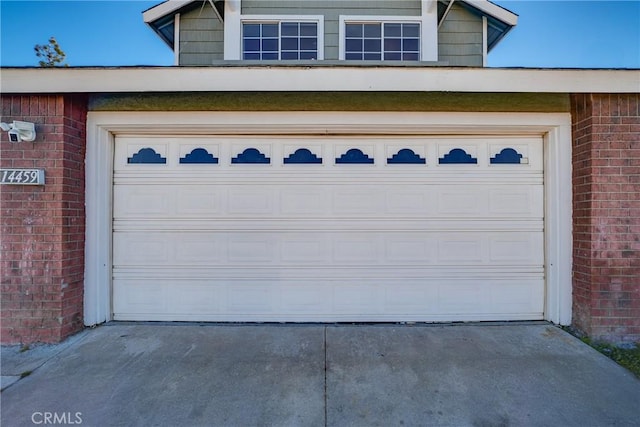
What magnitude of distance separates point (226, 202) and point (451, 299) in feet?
9.77

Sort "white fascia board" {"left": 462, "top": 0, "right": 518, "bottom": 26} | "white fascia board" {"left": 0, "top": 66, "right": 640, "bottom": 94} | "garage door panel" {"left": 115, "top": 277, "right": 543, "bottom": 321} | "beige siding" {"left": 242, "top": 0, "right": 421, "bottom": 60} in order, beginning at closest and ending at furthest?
1. "white fascia board" {"left": 0, "top": 66, "right": 640, "bottom": 94}
2. "garage door panel" {"left": 115, "top": 277, "right": 543, "bottom": 321}
3. "white fascia board" {"left": 462, "top": 0, "right": 518, "bottom": 26}
4. "beige siding" {"left": 242, "top": 0, "right": 421, "bottom": 60}

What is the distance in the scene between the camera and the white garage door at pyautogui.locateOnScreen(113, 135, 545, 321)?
12.0 feet

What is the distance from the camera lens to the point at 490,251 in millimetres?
3688

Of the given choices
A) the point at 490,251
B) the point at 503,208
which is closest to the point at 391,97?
the point at 503,208

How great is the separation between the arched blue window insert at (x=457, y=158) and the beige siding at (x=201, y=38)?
14.3 ft

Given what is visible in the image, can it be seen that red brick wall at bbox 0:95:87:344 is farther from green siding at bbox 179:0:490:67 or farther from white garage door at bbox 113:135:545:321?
green siding at bbox 179:0:490:67

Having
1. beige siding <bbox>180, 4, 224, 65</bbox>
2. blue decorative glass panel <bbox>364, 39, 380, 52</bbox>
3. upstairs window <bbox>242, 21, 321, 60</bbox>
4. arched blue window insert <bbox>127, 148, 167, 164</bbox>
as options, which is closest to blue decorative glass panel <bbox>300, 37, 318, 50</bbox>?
upstairs window <bbox>242, 21, 321, 60</bbox>

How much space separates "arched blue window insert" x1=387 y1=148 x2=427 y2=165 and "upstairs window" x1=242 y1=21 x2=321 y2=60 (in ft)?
9.83

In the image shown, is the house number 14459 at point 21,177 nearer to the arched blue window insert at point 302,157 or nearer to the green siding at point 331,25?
the arched blue window insert at point 302,157

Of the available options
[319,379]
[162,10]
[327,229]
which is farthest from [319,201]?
[162,10]

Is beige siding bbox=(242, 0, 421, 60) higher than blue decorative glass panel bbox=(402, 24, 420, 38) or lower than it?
higher

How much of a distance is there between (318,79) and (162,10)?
4.36m

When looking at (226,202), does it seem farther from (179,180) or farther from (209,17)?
(209,17)
